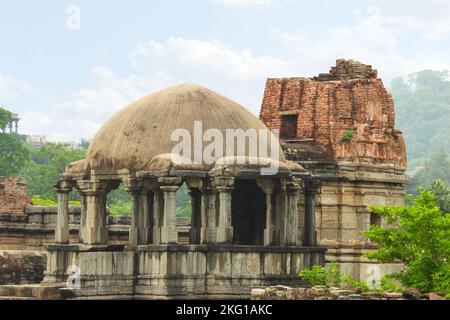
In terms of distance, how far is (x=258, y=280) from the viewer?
1195 inches

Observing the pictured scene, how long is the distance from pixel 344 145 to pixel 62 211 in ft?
29.2

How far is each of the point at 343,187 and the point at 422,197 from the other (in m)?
9.53

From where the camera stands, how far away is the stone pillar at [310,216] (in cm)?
3288

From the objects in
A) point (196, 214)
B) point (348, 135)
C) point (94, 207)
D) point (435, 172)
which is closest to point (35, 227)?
point (94, 207)

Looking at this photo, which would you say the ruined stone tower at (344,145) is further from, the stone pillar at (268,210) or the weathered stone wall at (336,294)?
the weathered stone wall at (336,294)

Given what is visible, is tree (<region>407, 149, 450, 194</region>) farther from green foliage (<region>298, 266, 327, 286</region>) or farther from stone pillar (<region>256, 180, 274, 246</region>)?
green foliage (<region>298, 266, 327, 286</region>)

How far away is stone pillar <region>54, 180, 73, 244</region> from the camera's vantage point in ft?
107

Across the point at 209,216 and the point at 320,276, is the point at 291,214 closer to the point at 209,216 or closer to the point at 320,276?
the point at 209,216

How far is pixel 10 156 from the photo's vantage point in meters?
88.6

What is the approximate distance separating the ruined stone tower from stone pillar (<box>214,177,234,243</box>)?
299 inches

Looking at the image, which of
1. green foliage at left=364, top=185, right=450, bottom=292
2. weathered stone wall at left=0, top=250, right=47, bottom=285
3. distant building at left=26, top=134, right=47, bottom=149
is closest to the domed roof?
weathered stone wall at left=0, top=250, right=47, bottom=285

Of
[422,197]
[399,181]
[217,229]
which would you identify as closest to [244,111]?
[217,229]

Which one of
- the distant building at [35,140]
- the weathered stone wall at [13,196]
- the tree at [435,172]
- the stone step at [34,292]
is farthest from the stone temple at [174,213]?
the distant building at [35,140]
